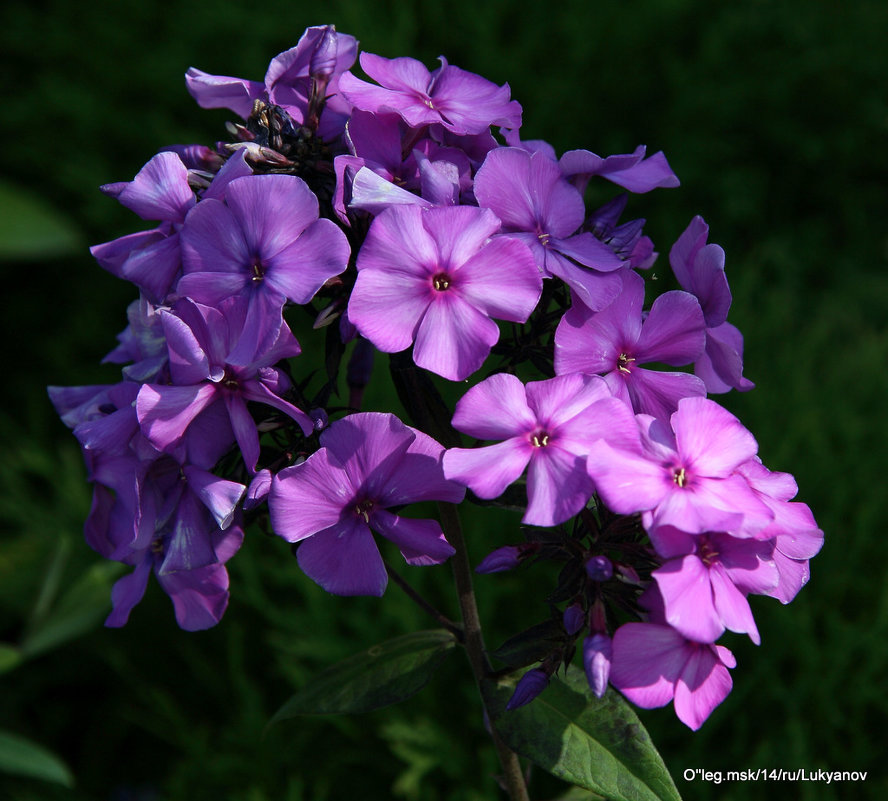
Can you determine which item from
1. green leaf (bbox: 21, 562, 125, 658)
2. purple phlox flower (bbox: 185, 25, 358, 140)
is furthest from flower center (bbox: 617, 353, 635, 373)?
green leaf (bbox: 21, 562, 125, 658)

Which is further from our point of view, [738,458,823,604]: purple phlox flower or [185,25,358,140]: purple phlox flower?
[185,25,358,140]: purple phlox flower

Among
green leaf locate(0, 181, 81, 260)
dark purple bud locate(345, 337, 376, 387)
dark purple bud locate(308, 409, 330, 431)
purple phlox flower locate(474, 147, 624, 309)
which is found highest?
purple phlox flower locate(474, 147, 624, 309)

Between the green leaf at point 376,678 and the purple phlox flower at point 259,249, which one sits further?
the green leaf at point 376,678

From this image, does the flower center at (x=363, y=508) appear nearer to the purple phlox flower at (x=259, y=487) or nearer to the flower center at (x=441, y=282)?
the purple phlox flower at (x=259, y=487)

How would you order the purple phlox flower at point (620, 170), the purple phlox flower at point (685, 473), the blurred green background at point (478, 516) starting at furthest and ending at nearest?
the blurred green background at point (478, 516) < the purple phlox flower at point (620, 170) < the purple phlox flower at point (685, 473)

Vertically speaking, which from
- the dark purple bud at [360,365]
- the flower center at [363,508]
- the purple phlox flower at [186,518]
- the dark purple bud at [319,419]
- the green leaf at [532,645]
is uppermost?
the dark purple bud at [319,419]

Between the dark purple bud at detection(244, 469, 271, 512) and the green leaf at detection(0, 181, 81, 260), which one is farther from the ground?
the dark purple bud at detection(244, 469, 271, 512)

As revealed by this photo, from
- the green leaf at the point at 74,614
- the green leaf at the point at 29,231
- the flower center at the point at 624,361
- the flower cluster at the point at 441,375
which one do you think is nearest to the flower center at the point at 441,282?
the flower cluster at the point at 441,375

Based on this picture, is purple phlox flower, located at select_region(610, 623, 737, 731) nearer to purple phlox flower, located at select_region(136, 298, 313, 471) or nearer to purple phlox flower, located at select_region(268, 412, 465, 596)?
purple phlox flower, located at select_region(268, 412, 465, 596)
